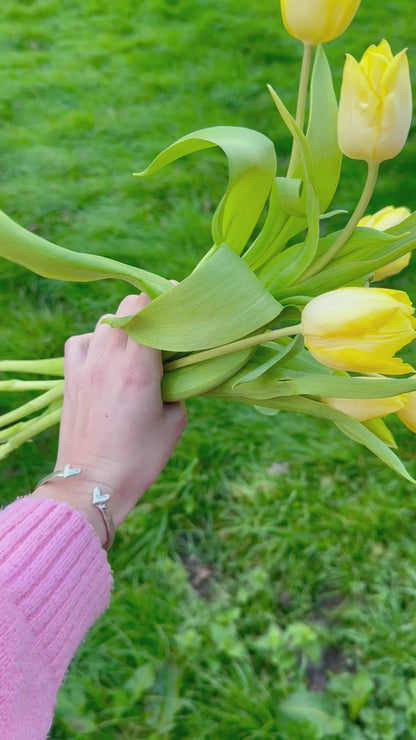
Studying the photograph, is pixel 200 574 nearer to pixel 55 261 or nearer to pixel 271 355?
pixel 271 355

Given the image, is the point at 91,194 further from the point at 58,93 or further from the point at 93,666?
the point at 93,666

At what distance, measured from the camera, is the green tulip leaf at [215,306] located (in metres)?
0.73

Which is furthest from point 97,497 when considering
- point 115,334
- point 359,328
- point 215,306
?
point 359,328

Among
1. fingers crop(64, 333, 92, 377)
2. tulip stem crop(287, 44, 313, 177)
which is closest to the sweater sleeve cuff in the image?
fingers crop(64, 333, 92, 377)

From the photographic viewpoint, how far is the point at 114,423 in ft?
2.93

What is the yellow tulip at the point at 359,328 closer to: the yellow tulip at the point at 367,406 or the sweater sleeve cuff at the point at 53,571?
the yellow tulip at the point at 367,406

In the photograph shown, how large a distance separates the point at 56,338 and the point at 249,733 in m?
1.00

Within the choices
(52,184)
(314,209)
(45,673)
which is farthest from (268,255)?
(52,184)

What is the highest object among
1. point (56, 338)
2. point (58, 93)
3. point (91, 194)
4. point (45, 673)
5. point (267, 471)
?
point (58, 93)

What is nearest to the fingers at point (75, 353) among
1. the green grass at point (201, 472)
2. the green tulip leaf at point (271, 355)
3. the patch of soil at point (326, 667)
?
the green tulip leaf at point (271, 355)

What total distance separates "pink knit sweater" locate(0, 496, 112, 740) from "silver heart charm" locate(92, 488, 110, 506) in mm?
38

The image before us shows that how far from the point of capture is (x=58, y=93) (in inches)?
86.8

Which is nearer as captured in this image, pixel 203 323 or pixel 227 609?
pixel 203 323

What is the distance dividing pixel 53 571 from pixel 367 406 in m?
0.42
